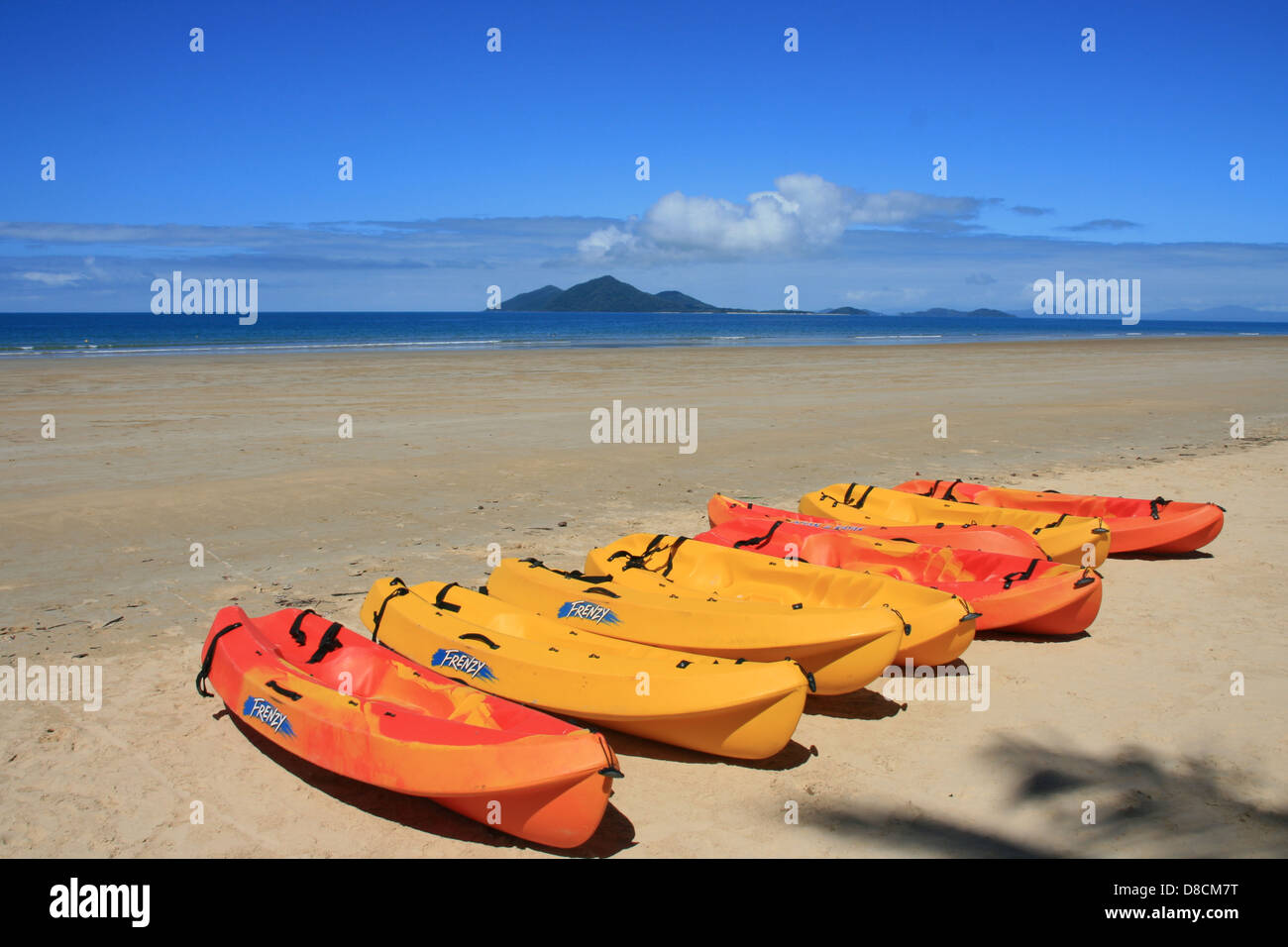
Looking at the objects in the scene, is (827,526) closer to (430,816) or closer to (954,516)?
(954,516)

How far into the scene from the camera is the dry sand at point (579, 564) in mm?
3850

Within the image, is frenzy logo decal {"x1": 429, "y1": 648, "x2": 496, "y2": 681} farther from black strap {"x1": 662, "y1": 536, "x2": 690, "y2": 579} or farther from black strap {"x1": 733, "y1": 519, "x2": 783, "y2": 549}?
black strap {"x1": 733, "y1": 519, "x2": 783, "y2": 549}

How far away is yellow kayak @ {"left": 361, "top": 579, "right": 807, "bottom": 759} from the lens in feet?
13.3

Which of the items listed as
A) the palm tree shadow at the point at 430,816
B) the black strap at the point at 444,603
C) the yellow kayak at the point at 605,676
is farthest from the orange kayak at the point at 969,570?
the palm tree shadow at the point at 430,816

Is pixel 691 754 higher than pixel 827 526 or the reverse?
the reverse

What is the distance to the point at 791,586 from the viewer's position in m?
6.18

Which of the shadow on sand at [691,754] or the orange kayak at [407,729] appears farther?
the shadow on sand at [691,754]

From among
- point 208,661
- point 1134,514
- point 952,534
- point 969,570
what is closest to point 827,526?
point 952,534

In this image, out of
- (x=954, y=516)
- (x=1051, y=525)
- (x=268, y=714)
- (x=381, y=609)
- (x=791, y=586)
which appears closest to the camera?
(x=268, y=714)

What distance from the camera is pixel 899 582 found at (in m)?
5.51

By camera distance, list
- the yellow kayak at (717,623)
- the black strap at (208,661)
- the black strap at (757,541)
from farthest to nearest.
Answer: the black strap at (757,541) < the black strap at (208,661) < the yellow kayak at (717,623)

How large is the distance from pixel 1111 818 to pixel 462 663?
3.13m

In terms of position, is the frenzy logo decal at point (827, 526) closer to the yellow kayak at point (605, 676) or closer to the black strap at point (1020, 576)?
the black strap at point (1020, 576)
